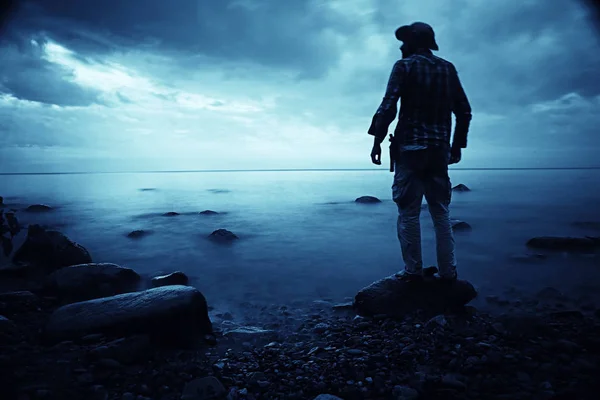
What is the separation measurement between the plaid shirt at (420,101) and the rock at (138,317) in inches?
119

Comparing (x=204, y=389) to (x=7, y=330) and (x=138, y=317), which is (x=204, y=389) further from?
(x=7, y=330)

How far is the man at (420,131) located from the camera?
3840 millimetres

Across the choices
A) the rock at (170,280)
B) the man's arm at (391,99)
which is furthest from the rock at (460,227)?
the rock at (170,280)

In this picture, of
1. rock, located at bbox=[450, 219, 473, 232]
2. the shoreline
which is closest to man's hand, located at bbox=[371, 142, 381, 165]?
the shoreline

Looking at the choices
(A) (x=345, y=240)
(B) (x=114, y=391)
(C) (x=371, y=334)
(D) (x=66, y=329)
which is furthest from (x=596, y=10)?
(A) (x=345, y=240)

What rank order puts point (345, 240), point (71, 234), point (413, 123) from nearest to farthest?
1. point (413, 123)
2. point (345, 240)
3. point (71, 234)

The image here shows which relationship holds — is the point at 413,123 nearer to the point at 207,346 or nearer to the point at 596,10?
the point at 596,10

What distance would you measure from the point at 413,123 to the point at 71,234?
11480 mm

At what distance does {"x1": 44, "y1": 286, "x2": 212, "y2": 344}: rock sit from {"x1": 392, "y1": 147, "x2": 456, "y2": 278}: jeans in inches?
105

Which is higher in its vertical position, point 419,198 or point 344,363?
point 419,198

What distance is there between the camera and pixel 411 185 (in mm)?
4020

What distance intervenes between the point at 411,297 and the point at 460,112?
2524 mm

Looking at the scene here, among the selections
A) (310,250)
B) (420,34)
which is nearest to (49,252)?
(310,250)

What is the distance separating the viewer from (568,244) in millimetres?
7098
